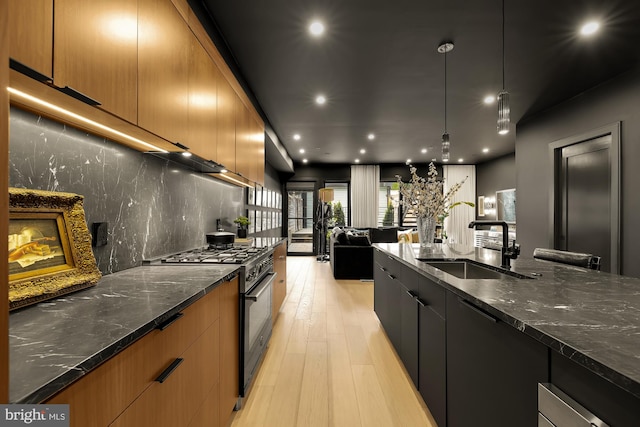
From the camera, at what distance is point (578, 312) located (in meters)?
0.90

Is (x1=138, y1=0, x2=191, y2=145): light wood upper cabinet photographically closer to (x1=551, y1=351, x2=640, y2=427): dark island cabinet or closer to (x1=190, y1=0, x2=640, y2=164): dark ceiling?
(x1=190, y1=0, x2=640, y2=164): dark ceiling

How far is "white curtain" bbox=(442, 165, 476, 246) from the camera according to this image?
29.3 feet

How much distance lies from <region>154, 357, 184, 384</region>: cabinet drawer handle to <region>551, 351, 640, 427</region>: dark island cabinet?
111 centimetres

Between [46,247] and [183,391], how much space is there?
75 centimetres

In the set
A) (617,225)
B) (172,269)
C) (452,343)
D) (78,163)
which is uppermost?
(78,163)

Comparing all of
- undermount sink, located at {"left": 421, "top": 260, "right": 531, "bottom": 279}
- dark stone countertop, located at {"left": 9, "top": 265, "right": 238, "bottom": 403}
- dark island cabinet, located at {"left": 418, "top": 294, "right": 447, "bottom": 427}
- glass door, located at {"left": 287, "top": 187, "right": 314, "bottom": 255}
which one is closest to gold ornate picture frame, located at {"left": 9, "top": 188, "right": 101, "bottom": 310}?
dark stone countertop, located at {"left": 9, "top": 265, "right": 238, "bottom": 403}

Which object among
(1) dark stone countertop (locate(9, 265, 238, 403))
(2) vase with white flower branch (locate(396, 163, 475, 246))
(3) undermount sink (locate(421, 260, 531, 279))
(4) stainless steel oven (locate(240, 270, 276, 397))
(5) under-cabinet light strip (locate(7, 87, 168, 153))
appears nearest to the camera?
(1) dark stone countertop (locate(9, 265, 238, 403))

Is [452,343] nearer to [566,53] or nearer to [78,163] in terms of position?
[78,163]

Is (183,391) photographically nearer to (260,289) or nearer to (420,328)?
(260,289)

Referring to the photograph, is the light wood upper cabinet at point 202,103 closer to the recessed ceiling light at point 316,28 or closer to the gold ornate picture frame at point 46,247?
the gold ornate picture frame at point 46,247

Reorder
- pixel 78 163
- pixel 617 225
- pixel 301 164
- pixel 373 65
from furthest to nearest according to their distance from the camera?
pixel 301 164, pixel 617 225, pixel 373 65, pixel 78 163

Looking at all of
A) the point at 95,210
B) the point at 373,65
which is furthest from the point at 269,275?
the point at 373,65

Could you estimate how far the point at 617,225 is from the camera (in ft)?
10.3

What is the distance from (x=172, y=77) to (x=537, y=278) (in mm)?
2046
